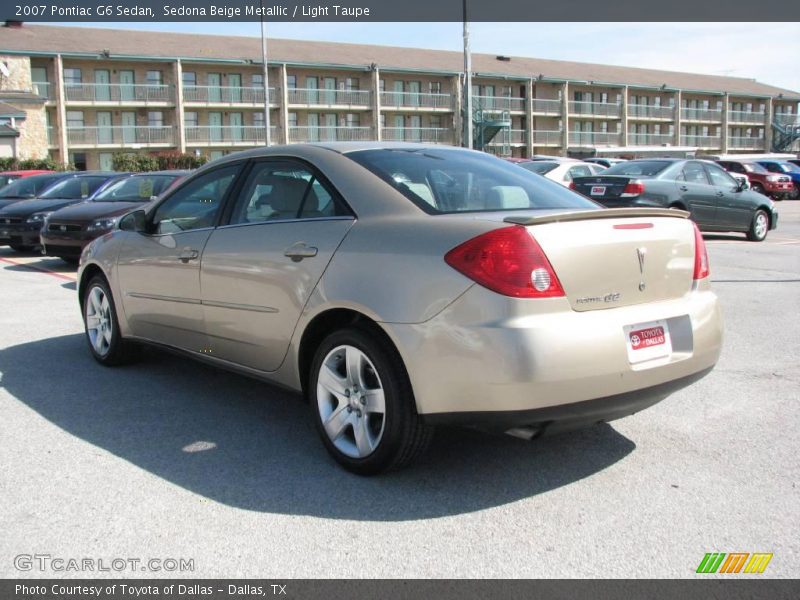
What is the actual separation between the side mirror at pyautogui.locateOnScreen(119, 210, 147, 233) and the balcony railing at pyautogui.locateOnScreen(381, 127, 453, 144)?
52.9m

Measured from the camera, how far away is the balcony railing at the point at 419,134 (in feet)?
191

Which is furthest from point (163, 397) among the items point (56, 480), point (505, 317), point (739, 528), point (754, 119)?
point (754, 119)

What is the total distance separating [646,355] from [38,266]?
11.8 m

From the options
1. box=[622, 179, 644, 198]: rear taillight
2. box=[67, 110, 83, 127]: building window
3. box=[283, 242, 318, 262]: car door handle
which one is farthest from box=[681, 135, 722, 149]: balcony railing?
box=[283, 242, 318, 262]: car door handle

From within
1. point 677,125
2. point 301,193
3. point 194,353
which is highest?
point 677,125

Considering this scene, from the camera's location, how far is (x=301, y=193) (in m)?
4.42

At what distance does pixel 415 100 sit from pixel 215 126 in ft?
47.5

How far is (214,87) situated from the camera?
5209cm

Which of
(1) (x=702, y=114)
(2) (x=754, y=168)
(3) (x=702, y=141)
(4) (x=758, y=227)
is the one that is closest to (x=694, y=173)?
(4) (x=758, y=227)

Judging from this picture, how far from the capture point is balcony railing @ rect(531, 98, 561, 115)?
6419 cm

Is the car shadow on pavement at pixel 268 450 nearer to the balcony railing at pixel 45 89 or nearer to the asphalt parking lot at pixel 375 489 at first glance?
the asphalt parking lot at pixel 375 489

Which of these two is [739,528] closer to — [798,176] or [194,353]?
[194,353]

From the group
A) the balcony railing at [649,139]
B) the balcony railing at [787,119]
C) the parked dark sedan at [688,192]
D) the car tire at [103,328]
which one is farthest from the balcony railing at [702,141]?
the car tire at [103,328]

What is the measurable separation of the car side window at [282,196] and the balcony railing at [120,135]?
47823 mm
